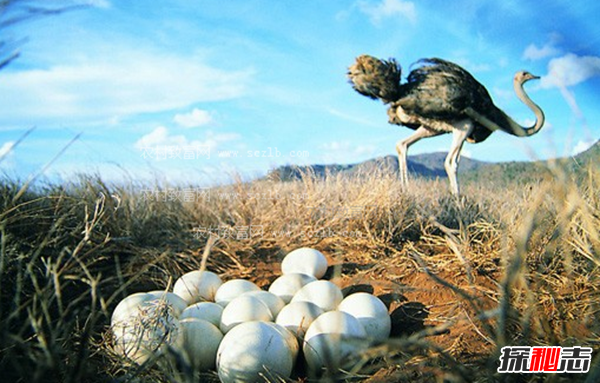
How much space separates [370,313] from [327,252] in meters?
1.52

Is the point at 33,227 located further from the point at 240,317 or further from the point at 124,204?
the point at 240,317

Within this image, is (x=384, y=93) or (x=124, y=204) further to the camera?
(x=384, y=93)

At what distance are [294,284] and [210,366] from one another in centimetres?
77

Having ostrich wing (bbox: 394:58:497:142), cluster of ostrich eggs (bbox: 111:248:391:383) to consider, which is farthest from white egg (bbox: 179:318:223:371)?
ostrich wing (bbox: 394:58:497:142)

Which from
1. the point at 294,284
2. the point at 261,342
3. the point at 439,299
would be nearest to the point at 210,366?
the point at 261,342

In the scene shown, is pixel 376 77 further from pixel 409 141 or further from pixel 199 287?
pixel 199 287

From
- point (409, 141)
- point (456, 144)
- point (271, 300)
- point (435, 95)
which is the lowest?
point (271, 300)

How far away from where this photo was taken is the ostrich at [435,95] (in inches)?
313

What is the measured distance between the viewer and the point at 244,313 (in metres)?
2.53

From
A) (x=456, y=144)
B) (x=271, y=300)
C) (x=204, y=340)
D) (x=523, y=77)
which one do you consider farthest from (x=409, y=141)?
(x=204, y=340)

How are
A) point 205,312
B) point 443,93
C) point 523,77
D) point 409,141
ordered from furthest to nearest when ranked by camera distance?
point 523,77, point 409,141, point 443,93, point 205,312

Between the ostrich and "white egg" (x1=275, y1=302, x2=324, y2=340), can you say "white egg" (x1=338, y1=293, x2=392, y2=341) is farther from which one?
the ostrich

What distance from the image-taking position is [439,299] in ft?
9.70

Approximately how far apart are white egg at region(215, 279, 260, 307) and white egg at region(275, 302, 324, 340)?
0.50 m
